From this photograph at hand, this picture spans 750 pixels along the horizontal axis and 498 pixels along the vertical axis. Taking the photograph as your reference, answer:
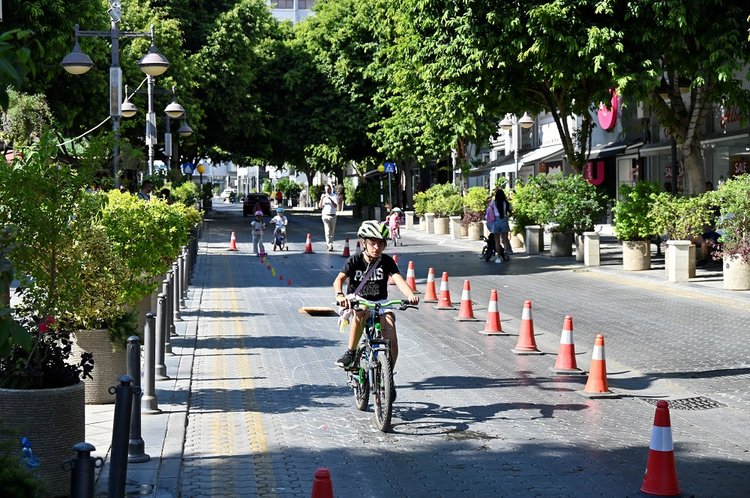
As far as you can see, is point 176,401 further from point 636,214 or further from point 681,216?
point 636,214

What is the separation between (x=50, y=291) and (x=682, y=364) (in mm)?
7029

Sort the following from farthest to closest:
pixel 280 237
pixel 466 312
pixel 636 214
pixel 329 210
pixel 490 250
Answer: pixel 280 237, pixel 329 210, pixel 490 250, pixel 636 214, pixel 466 312

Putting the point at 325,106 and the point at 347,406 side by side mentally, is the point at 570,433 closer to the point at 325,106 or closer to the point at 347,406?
the point at 347,406

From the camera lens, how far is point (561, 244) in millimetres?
30672

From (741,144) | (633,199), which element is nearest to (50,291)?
(633,199)

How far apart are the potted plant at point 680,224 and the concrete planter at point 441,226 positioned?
22.1 meters

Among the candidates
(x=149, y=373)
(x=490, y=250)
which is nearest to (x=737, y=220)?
(x=490, y=250)

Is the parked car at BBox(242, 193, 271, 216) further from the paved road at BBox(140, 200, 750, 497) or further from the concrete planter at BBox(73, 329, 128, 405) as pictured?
the concrete planter at BBox(73, 329, 128, 405)

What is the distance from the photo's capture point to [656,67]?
24875 millimetres

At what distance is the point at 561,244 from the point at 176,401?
70.7 feet

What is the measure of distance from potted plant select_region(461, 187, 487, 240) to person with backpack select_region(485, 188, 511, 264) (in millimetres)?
10945

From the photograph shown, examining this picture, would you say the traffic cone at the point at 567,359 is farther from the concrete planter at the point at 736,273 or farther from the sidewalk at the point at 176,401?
the concrete planter at the point at 736,273

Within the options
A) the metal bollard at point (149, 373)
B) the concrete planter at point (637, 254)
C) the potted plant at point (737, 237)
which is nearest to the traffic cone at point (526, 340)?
the metal bollard at point (149, 373)

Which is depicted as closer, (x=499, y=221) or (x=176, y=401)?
(x=176, y=401)
